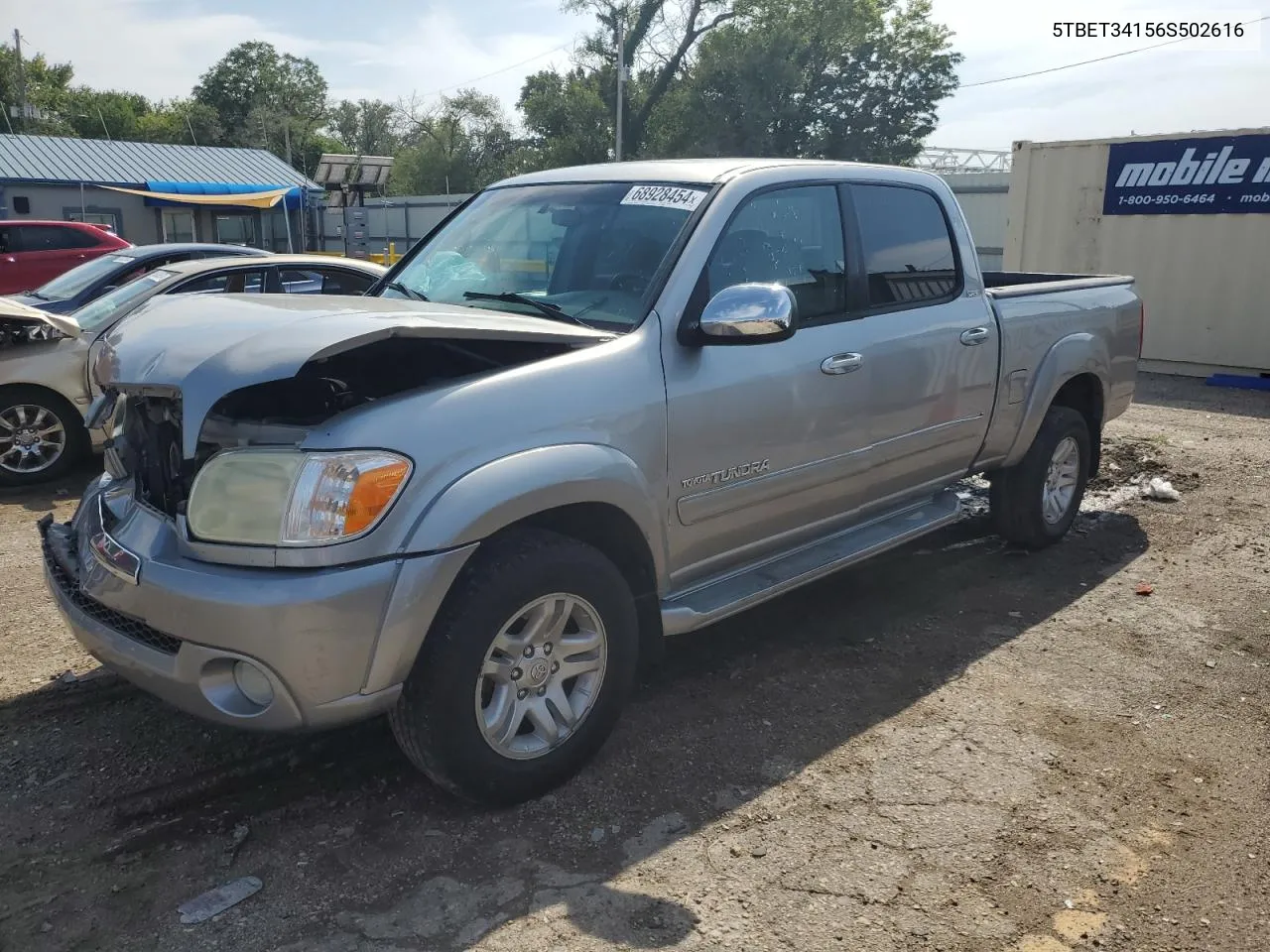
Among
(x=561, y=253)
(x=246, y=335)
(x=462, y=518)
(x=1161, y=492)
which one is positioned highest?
(x=561, y=253)

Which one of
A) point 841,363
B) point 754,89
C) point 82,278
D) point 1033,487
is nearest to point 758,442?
point 841,363

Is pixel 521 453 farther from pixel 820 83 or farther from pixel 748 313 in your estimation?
pixel 820 83

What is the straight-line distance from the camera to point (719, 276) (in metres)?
3.59

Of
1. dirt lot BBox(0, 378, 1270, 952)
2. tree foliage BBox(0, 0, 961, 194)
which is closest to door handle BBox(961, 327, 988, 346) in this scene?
dirt lot BBox(0, 378, 1270, 952)

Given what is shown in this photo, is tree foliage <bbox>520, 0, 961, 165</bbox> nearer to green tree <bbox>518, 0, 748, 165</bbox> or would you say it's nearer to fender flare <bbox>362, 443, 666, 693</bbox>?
green tree <bbox>518, 0, 748, 165</bbox>

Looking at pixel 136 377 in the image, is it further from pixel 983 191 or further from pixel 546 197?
pixel 983 191

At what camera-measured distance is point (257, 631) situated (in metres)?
2.52

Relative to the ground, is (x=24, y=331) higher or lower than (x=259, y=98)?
lower

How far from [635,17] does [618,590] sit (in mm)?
47211

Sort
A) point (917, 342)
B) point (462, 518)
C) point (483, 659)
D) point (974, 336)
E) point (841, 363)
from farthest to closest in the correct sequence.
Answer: point (974, 336) < point (917, 342) < point (841, 363) < point (483, 659) < point (462, 518)

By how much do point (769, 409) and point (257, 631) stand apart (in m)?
1.89

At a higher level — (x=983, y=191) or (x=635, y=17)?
(x=635, y=17)

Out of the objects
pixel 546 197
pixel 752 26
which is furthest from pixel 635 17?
pixel 546 197

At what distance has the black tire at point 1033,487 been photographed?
5.39m
